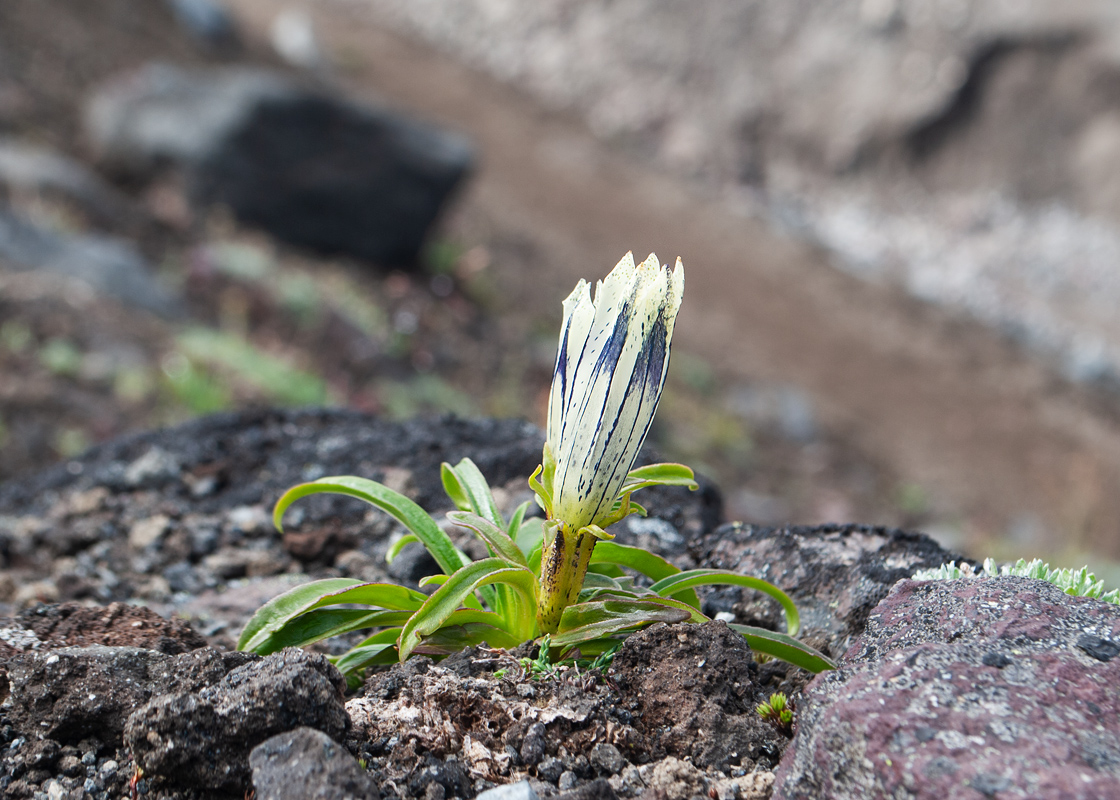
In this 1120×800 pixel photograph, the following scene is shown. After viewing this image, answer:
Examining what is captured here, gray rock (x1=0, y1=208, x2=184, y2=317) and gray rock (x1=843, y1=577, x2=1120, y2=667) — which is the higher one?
gray rock (x1=0, y1=208, x2=184, y2=317)

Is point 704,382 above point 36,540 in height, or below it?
above

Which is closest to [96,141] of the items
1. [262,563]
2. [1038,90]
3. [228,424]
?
[228,424]

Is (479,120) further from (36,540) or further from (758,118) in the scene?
(36,540)

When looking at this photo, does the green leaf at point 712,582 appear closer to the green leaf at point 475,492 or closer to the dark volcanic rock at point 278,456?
the green leaf at point 475,492

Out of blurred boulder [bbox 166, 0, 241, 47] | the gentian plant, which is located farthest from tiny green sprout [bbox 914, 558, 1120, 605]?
blurred boulder [bbox 166, 0, 241, 47]

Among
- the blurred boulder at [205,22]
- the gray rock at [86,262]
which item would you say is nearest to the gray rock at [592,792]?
the gray rock at [86,262]

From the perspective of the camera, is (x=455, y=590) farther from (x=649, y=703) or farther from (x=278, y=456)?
(x=278, y=456)

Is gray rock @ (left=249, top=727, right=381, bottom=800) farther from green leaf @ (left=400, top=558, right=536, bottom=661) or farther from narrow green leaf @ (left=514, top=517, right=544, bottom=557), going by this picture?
narrow green leaf @ (left=514, top=517, right=544, bottom=557)

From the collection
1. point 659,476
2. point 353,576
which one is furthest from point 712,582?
point 353,576
